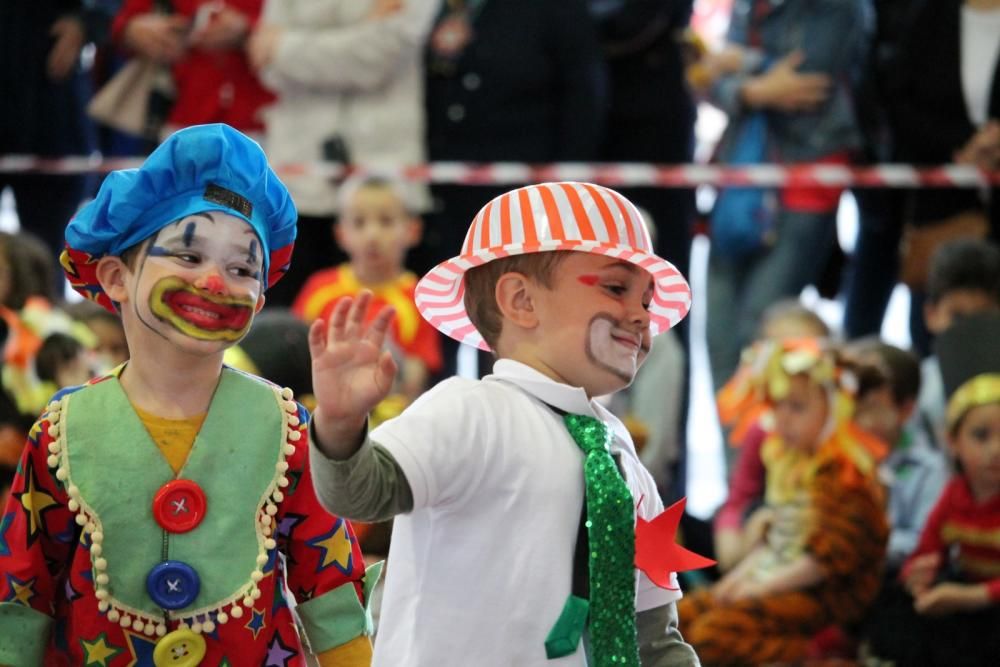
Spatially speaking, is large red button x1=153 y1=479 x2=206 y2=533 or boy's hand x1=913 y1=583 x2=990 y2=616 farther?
boy's hand x1=913 y1=583 x2=990 y2=616

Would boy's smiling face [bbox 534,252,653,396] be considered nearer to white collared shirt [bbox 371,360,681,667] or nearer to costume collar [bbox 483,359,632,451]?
costume collar [bbox 483,359,632,451]

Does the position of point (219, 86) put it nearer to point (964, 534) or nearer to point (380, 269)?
point (380, 269)

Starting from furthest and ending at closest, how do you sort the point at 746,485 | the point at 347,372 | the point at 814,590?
the point at 746,485
the point at 814,590
the point at 347,372

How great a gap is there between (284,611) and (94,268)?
2.38ft

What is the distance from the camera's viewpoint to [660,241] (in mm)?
7277

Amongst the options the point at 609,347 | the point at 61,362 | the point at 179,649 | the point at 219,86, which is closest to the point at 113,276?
the point at 179,649

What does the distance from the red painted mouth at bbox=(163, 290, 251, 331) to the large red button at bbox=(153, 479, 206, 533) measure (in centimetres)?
28

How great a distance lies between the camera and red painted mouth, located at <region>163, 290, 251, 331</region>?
133 inches

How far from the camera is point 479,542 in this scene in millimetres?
3242

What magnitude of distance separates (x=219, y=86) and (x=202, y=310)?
417 cm

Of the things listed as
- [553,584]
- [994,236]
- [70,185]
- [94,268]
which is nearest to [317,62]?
[70,185]

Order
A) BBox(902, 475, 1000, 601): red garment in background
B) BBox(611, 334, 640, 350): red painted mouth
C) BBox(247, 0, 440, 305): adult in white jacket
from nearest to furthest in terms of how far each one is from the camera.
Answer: BBox(611, 334, 640, 350): red painted mouth, BBox(902, 475, 1000, 601): red garment in background, BBox(247, 0, 440, 305): adult in white jacket

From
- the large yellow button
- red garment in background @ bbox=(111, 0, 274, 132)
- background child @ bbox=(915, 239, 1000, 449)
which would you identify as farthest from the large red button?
red garment in background @ bbox=(111, 0, 274, 132)

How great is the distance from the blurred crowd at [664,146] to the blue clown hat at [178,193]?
8.98 ft
